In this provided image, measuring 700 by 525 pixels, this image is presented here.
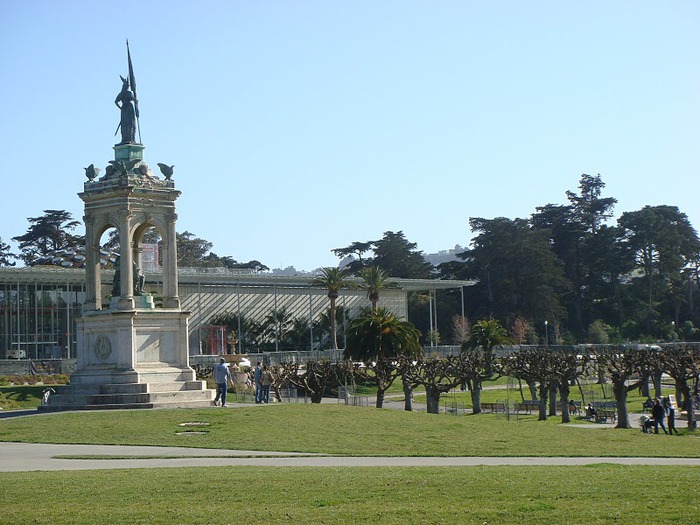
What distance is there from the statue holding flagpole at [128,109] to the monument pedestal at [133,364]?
→ 7138 mm

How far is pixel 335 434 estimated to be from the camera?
85.6 feet

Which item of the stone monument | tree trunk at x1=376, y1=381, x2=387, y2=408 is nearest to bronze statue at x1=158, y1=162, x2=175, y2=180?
the stone monument

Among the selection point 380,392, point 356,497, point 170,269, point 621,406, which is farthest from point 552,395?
point 356,497

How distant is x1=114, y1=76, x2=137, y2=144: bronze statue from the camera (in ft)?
127

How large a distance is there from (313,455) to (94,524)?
10052mm

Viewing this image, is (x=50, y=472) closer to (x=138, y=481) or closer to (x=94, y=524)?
(x=138, y=481)

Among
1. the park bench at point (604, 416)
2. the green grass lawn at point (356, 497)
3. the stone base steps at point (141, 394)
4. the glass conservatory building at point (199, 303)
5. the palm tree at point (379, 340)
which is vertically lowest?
the park bench at point (604, 416)

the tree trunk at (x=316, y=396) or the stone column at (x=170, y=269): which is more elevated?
the stone column at (x=170, y=269)

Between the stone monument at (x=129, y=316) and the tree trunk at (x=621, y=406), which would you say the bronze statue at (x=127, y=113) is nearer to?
the stone monument at (x=129, y=316)

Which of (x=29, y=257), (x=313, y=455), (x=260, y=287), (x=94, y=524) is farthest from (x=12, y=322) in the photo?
(x=94, y=524)

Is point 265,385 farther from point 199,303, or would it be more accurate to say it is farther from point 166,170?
point 199,303

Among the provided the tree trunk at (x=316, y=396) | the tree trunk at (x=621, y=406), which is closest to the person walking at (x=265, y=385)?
the tree trunk at (x=316, y=396)

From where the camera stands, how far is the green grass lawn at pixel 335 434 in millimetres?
24516

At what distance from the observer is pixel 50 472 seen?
18.9m
